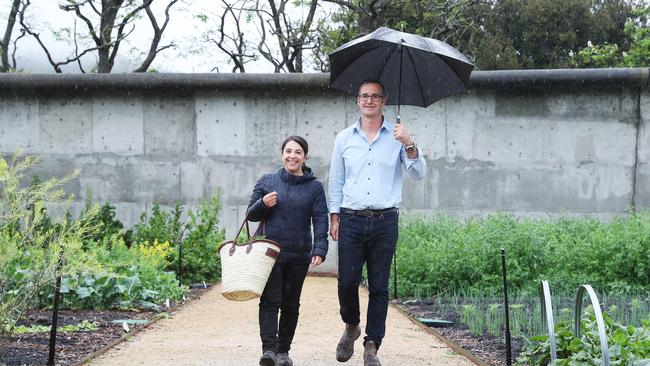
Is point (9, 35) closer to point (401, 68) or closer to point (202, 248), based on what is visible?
point (202, 248)

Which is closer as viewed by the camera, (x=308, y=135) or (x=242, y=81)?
(x=242, y=81)

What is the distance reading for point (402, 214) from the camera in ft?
46.9

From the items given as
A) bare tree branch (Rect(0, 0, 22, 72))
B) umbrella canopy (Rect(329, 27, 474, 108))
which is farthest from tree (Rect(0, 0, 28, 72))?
umbrella canopy (Rect(329, 27, 474, 108))

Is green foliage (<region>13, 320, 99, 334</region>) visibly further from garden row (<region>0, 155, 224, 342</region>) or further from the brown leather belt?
the brown leather belt

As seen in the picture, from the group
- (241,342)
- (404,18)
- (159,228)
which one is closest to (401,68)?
(241,342)

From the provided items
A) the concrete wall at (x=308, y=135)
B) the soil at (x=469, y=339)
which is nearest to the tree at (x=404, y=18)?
the concrete wall at (x=308, y=135)

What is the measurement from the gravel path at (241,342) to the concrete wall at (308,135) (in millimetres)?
4161

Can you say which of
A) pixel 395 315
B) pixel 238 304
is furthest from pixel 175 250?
pixel 395 315

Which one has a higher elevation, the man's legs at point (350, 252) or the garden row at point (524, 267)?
the man's legs at point (350, 252)

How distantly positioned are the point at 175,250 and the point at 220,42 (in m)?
16.8

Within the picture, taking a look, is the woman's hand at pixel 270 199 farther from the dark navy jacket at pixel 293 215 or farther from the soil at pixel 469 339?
the soil at pixel 469 339

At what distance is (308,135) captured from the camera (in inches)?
573

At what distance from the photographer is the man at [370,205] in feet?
20.9

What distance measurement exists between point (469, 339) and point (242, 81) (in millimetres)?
7347
